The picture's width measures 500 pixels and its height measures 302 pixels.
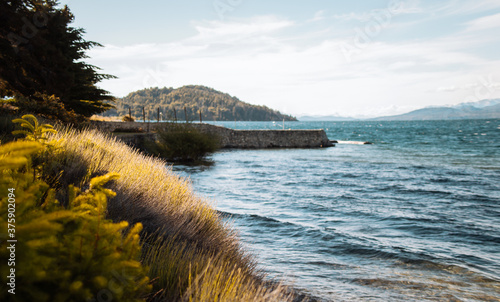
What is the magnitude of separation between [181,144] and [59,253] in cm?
2128

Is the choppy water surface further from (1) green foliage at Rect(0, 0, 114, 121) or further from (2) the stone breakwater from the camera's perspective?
(2) the stone breakwater

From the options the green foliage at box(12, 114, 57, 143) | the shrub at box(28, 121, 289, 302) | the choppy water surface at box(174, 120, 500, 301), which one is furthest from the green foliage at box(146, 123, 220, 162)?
the green foliage at box(12, 114, 57, 143)

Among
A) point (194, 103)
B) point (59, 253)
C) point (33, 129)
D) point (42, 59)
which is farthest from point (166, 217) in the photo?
point (194, 103)

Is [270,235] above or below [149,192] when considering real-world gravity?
below

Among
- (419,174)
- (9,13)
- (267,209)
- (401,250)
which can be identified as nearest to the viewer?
(401,250)

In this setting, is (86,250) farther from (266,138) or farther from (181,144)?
(266,138)

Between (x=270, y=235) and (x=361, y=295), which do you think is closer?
(x=361, y=295)

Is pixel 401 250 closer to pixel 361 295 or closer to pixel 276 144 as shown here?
pixel 361 295

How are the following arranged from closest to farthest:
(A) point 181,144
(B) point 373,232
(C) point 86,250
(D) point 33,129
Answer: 1. (C) point 86,250
2. (D) point 33,129
3. (B) point 373,232
4. (A) point 181,144

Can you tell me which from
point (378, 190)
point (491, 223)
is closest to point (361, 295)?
point (491, 223)

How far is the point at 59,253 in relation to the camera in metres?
1.86

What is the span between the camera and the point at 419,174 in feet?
63.3

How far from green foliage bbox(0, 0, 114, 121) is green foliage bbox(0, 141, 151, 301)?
14.7 m

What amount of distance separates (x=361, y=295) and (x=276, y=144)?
36.6m
